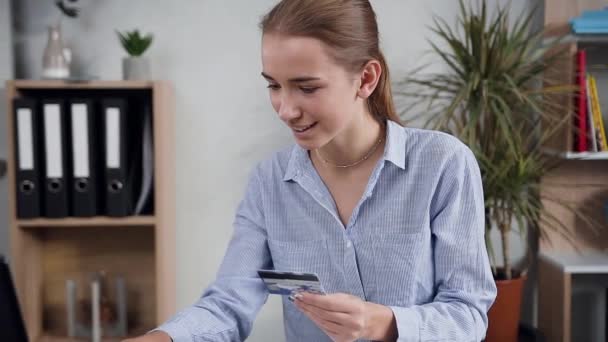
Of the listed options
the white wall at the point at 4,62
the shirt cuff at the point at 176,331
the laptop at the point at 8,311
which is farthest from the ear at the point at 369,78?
the white wall at the point at 4,62

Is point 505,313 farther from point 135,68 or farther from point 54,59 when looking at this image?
point 54,59

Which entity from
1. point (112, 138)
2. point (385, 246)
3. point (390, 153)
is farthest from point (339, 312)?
point (112, 138)

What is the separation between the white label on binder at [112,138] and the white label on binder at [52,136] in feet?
0.51

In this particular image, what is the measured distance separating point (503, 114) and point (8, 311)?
1863 millimetres

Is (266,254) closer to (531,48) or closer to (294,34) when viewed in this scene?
(294,34)

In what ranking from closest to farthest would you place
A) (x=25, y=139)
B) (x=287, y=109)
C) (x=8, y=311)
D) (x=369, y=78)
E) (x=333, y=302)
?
(x=8, y=311), (x=333, y=302), (x=287, y=109), (x=369, y=78), (x=25, y=139)

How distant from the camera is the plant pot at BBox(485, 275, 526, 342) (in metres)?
2.33

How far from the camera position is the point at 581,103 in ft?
7.72

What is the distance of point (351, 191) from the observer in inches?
55.2

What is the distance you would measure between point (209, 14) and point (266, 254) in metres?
1.44

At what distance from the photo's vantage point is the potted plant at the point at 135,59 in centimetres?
241

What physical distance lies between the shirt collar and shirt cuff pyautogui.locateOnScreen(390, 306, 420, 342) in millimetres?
308

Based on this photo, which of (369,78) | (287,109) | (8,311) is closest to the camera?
(8,311)

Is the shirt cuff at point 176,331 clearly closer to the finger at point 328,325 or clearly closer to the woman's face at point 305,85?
the finger at point 328,325
